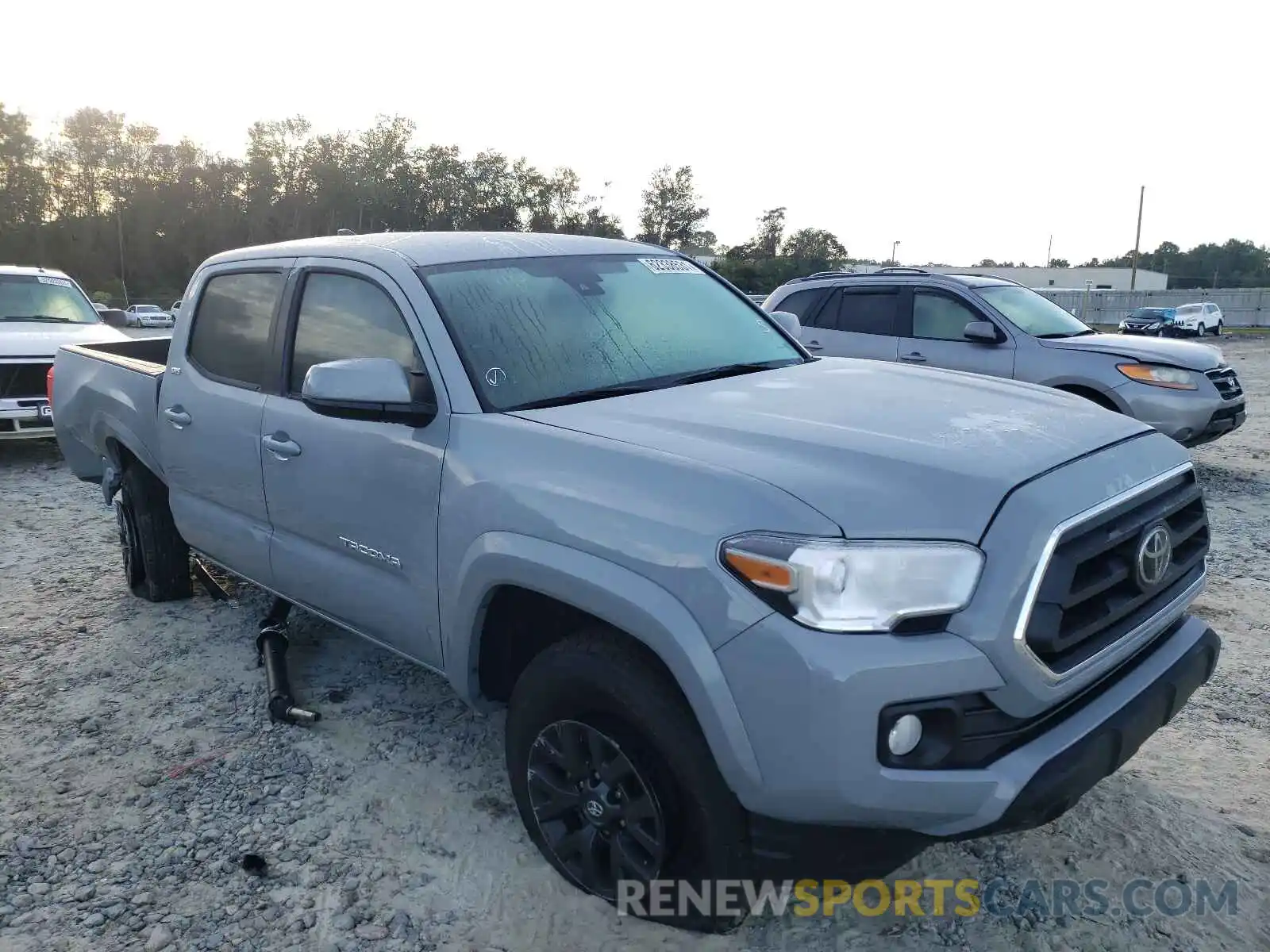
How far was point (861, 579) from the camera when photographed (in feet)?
6.66

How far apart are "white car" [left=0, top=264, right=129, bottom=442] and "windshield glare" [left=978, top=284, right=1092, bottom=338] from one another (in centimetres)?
793

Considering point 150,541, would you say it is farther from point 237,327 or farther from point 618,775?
point 618,775

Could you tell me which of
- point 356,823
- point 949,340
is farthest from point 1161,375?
point 356,823

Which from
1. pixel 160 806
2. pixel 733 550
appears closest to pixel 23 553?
pixel 160 806

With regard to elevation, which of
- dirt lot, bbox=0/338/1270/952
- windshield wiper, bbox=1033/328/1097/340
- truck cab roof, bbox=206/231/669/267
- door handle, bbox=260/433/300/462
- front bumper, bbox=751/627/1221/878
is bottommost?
dirt lot, bbox=0/338/1270/952

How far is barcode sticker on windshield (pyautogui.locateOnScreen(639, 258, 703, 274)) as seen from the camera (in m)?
3.86

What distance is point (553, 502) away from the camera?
8.15ft

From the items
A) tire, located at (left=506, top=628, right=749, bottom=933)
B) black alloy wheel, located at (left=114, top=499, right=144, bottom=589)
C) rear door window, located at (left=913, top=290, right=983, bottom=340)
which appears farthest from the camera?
rear door window, located at (left=913, top=290, right=983, bottom=340)

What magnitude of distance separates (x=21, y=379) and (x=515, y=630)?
8.07 meters

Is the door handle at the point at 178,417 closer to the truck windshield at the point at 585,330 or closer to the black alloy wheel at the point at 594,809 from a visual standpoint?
the truck windshield at the point at 585,330

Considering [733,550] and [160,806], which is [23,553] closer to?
[160,806]

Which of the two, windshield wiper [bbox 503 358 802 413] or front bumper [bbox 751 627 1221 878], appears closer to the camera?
front bumper [bbox 751 627 1221 878]

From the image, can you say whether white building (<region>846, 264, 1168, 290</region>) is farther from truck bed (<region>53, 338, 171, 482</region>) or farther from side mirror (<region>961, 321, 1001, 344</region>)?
truck bed (<region>53, 338, 171, 482</region>)

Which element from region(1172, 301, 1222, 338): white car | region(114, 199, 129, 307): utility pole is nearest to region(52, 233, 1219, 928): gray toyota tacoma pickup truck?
region(1172, 301, 1222, 338): white car
